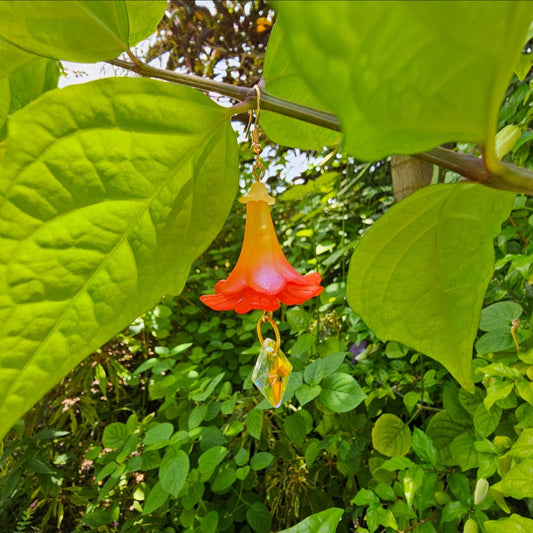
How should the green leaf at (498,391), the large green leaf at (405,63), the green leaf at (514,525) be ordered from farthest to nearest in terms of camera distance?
the green leaf at (498,391), the green leaf at (514,525), the large green leaf at (405,63)

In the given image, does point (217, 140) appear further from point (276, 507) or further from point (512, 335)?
point (276, 507)

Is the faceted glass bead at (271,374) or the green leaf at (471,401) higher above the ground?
the green leaf at (471,401)

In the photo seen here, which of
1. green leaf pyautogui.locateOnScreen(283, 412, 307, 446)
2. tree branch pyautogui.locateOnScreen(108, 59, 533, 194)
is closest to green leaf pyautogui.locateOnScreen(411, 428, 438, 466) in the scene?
green leaf pyautogui.locateOnScreen(283, 412, 307, 446)

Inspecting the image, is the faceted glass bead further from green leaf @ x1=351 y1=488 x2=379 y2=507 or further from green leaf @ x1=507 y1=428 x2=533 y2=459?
green leaf @ x1=351 y1=488 x2=379 y2=507

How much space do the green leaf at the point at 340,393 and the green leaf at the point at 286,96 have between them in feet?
1.54

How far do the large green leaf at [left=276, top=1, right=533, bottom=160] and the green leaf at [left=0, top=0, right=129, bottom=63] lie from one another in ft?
0.43

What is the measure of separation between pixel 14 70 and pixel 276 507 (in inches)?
35.5

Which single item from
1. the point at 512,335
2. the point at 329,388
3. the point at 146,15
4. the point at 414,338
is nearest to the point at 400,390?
the point at 329,388

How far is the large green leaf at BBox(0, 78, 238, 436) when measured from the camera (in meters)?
0.16

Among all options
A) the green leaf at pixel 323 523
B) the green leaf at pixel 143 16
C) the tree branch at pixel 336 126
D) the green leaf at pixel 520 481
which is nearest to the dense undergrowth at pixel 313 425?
the green leaf at pixel 520 481

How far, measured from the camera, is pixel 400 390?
3.01 feet

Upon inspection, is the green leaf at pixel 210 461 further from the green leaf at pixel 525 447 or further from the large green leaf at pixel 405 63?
the large green leaf at pixel 405 63

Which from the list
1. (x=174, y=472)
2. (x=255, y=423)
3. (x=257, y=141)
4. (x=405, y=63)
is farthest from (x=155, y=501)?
(x=405, y=63)

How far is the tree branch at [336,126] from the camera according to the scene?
151 mm
